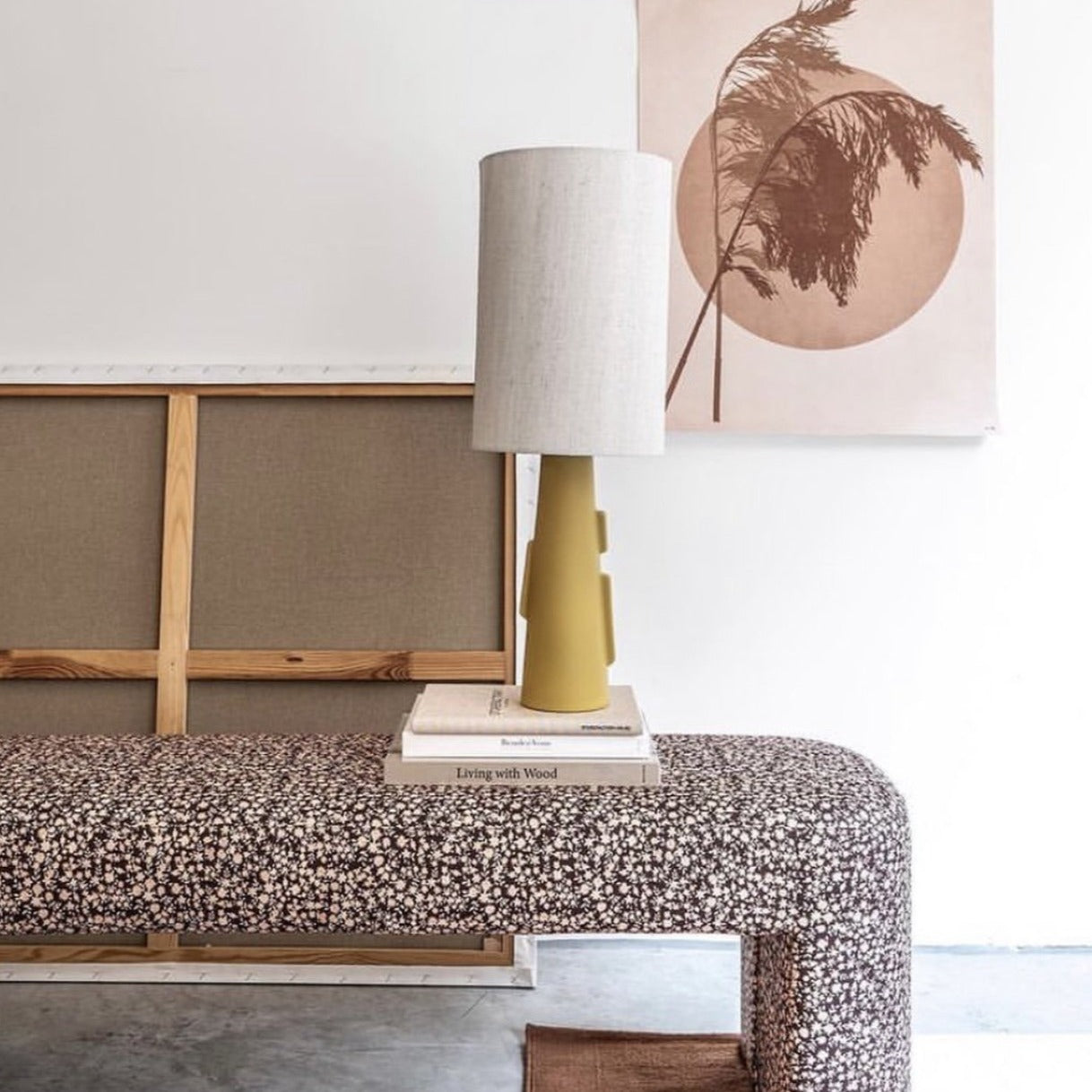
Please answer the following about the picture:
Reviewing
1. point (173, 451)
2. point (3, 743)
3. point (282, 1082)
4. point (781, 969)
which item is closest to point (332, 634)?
point (173, 451)

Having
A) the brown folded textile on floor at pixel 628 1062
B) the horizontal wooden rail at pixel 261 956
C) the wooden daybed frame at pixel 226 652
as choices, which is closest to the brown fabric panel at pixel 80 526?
the wooden daybed frame at pixel 226 652

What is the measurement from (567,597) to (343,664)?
65cm

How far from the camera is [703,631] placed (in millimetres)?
2223

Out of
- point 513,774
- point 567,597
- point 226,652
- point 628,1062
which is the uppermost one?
point 567,597

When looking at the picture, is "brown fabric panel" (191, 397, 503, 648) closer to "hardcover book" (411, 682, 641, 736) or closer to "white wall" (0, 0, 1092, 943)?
"white wall" (0, 0, 1092, 943)

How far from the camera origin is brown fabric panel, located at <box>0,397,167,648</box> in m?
2.14

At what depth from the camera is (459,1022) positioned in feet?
6.42

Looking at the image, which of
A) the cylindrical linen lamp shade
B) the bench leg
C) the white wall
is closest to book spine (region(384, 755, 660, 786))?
the bench leg

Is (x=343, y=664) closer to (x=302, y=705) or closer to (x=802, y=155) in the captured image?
(x=302, y=705)

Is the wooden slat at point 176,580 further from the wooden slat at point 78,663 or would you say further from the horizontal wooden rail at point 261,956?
the horizontal wooden rail at point 261,956

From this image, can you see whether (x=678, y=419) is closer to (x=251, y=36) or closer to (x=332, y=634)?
(x=332, y=634)

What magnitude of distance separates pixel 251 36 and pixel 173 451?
0.77 m

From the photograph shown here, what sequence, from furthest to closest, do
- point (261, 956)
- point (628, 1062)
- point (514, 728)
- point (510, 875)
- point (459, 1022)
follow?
point (261, 956) → point (459, 1022) → point (628, 1062) → point (514, 728) → point (510, 875)

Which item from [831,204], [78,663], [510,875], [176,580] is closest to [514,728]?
[510,875]
